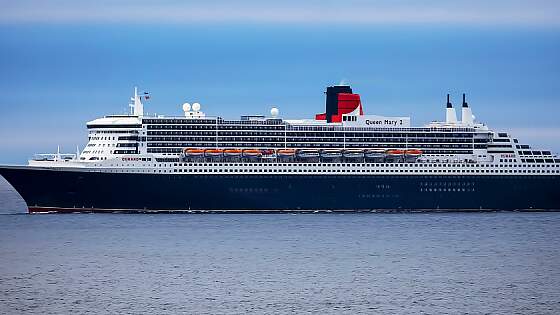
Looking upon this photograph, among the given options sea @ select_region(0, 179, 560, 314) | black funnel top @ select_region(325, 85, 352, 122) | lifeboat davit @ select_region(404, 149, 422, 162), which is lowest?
sea @ select_region(0, 179, 560, 314)

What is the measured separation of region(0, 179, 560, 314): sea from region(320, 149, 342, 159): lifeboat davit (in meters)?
4.23

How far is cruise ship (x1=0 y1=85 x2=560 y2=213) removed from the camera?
82.4 meters

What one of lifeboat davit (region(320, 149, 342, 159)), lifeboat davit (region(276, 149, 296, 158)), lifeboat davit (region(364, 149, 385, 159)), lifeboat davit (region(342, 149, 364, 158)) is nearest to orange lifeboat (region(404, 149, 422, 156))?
lifeboat davit (region(364, 149, 385, 159))

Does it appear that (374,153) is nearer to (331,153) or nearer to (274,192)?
(331,153)

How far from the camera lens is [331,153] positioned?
86375 mm

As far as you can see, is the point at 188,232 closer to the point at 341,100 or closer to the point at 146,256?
the point at 146,256

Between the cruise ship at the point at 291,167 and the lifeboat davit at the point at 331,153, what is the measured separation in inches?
3.2

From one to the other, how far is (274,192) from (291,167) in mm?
2062

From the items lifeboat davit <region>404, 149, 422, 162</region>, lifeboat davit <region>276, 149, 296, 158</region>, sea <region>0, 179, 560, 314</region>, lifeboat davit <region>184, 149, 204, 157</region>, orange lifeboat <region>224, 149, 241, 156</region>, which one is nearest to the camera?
sea <region>0, 179, 560, 314</region>

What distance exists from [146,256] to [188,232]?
11821 mm

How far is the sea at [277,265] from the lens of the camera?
47438mm

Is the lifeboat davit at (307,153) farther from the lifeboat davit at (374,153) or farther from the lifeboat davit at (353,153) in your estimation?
the lifeboat davit at (374,153)

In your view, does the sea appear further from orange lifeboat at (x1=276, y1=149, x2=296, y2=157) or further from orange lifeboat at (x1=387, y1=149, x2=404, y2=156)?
orange lifeboat at (x1=387, y1=149, x2=404, y2=156)

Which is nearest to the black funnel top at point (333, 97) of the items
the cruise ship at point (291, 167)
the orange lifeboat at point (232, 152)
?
the cruise ship at point (291, 167)
